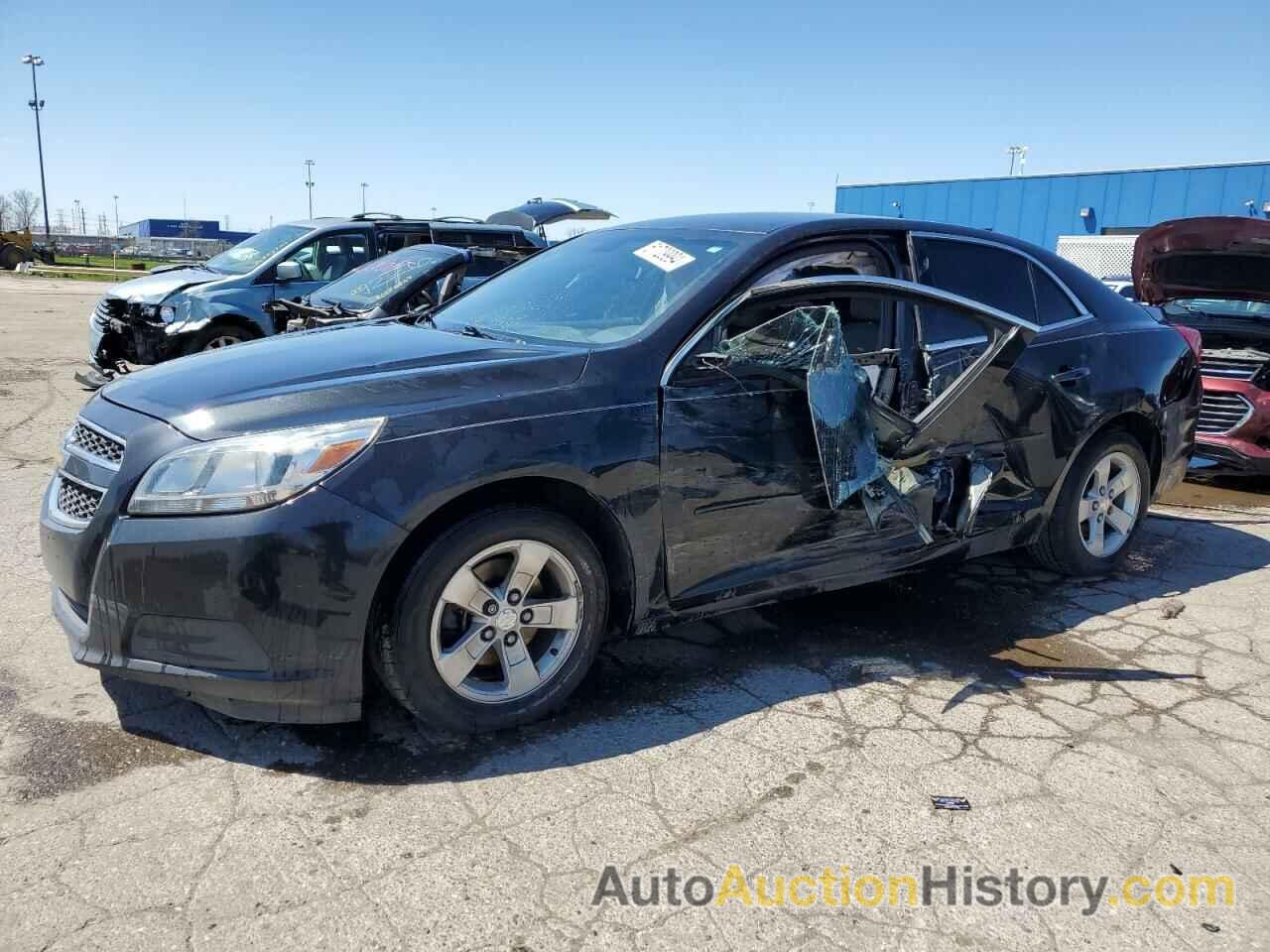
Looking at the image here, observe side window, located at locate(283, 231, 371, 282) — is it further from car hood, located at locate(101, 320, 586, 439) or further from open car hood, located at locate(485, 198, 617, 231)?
car hood, located at locate(101, 320, 586, 439)

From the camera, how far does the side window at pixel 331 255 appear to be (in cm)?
971

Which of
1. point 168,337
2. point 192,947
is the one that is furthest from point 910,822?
point 168,337

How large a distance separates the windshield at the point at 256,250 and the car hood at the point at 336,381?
7.00m

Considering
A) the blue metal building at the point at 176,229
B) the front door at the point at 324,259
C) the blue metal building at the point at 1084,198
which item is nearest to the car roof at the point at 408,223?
the front door at the point at 324,259

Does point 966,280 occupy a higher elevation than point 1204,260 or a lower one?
lower

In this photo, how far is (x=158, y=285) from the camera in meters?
9.52

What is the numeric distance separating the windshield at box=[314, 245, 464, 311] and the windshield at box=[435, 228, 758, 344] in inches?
103

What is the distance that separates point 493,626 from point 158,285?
8205 mm

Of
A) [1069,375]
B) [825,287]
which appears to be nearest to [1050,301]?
[1069,375]

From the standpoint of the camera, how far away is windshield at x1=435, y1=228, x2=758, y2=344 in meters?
3.47

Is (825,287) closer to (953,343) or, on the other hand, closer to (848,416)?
(848,416)

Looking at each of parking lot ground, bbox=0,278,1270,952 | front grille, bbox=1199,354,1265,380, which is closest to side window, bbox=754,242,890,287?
parking lot ground, bbox=0,278,1270,952

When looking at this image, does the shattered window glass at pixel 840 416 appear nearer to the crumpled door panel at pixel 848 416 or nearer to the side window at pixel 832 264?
the crumpled door panel at pixel 848 416

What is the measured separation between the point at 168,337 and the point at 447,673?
7.19 meters
